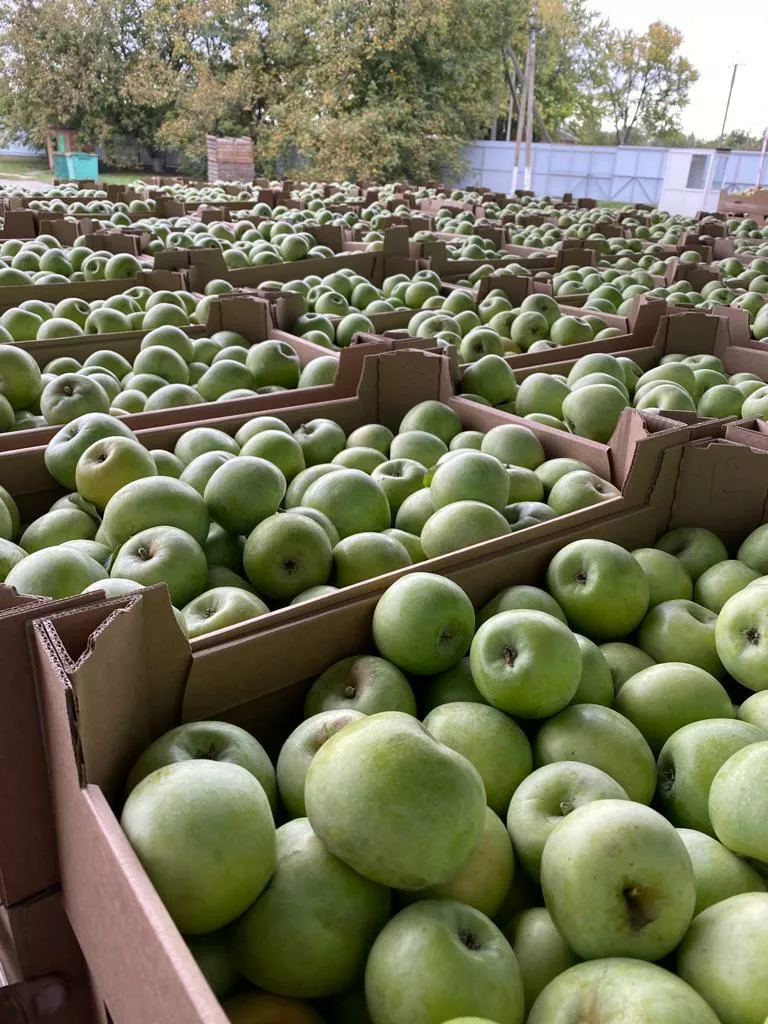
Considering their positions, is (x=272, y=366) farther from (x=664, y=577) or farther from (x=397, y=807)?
(x=397, y=807)

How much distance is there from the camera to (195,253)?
193 inches

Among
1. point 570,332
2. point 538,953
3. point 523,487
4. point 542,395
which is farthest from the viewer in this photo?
point 570,332

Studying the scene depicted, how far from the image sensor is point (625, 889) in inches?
41.5

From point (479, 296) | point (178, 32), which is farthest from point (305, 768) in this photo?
point (178, 32)

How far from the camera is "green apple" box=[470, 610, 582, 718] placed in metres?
1.45

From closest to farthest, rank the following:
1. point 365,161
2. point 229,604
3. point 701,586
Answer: point 229,604 < point 701,586 < point 365,161

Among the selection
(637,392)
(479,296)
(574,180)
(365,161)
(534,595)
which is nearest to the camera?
(534,595)

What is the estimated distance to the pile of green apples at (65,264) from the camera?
4.88 m

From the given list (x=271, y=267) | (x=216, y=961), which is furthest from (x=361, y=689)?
(x=271, y=267)

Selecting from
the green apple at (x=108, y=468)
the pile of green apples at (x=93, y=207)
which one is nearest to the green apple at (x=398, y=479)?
the green apple at (x=108, y=468)

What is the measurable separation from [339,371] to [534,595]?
1550mm

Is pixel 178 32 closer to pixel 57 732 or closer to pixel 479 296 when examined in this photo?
pixel 479 296

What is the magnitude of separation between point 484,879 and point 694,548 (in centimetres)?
133

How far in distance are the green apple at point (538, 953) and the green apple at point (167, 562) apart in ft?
3.28
